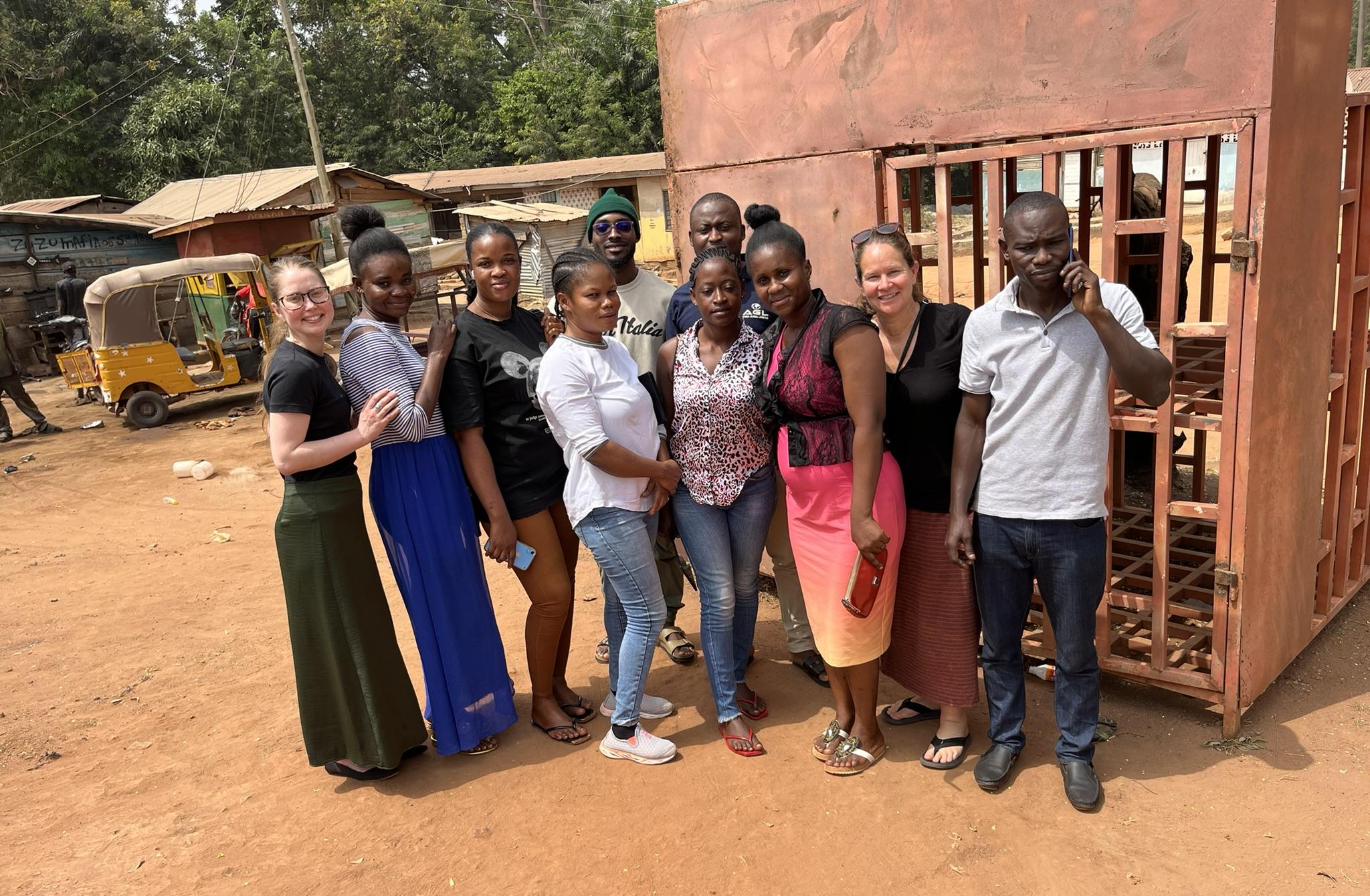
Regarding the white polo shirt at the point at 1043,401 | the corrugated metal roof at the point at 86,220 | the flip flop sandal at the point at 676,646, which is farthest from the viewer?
the corrugated metal roof at the point at 86,220

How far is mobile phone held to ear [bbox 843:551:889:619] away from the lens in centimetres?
308

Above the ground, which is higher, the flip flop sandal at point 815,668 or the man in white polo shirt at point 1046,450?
the man in white polo shirt at point 1046,450

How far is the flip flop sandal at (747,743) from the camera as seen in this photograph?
11.6 ft

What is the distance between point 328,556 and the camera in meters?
3.27

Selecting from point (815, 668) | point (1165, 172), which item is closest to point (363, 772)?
point (815, 668)

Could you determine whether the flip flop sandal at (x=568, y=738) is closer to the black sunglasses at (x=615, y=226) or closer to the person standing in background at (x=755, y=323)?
the person standing in background at (x=755, y=323)

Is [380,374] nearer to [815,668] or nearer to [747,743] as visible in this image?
[747,743]

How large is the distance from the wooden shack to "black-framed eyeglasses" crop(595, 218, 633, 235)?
80 centimetres

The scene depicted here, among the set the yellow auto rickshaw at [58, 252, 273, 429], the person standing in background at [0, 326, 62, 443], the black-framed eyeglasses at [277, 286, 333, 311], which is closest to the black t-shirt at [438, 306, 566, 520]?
the black-framed eyeglasses at [277, 286, 333, 311]

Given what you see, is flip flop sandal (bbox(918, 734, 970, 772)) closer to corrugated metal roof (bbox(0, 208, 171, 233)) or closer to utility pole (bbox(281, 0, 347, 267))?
utility pole (bbox(281, 0, 347, 267))

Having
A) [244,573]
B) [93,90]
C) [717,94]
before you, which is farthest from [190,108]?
[717,94]

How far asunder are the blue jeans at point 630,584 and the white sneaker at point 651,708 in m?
0.29

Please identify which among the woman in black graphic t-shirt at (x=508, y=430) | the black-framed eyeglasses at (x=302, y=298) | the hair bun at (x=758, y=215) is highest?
the hair bun at (x=758, y=215)

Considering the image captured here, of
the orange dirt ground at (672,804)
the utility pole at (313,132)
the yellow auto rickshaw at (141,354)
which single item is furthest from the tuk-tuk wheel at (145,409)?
the orange dirt ground at (672,804)
